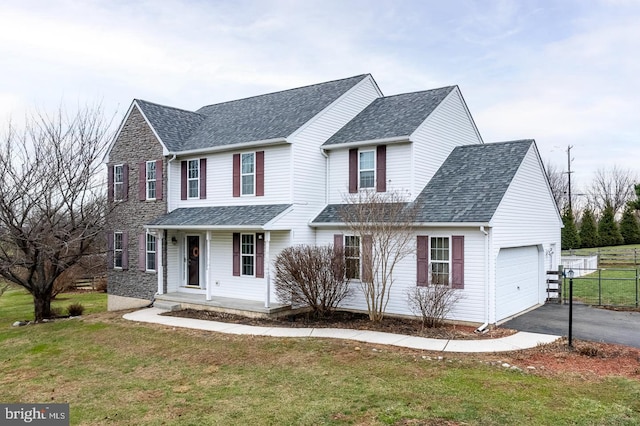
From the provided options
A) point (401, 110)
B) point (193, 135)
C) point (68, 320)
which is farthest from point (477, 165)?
point (68, 320)

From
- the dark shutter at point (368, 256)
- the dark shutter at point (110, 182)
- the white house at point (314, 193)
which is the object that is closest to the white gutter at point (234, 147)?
the white house at point (314, 193)

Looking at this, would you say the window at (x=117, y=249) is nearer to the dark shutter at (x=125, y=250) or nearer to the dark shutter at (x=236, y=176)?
the dark shutter at (x=125, y=250)

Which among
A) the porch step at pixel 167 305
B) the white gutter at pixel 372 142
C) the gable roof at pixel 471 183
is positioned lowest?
the porch step at pixel 167 305

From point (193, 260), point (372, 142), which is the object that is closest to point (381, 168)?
point (372, 142)

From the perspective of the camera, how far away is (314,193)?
614 inches

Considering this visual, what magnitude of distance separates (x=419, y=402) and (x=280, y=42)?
54.1ft

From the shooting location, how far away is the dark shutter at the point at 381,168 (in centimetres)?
1481

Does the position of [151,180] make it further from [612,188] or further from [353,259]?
[612,188]

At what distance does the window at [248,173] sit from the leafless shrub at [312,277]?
127 inches

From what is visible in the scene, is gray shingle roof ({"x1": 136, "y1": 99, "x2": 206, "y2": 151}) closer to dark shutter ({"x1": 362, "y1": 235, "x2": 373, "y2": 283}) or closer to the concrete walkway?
the concrete walkway

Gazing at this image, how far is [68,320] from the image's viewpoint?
1572cm

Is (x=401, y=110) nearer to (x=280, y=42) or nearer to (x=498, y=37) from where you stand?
(x=498, y=37)

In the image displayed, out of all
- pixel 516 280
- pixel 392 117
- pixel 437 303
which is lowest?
pixel 437 303

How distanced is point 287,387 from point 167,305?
971cm
